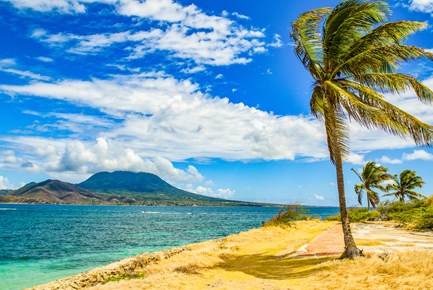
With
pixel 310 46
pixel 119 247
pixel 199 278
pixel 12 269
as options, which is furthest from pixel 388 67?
pixel 119 247

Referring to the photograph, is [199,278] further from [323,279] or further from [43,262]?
[43,262]

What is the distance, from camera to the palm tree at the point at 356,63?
9586 millimetres

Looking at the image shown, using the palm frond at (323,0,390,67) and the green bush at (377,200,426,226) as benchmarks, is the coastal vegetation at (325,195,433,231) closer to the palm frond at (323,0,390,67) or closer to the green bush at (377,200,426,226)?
the green bush at (377,200,426,226)

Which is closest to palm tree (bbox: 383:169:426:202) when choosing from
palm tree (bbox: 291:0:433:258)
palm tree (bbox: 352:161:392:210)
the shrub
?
palm tree (bbox: 352:161:392:210)

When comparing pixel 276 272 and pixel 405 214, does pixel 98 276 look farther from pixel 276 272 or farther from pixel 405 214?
pixel 405 214

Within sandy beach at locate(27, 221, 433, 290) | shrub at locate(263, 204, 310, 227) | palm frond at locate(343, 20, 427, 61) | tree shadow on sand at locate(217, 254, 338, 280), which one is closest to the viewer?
sandy beach at locate(27, 221, 433, 290)

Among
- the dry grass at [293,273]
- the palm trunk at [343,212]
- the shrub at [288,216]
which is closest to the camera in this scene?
the dry grass at [293,273]

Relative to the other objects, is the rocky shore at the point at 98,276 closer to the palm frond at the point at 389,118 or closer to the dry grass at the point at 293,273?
the dry grass at the point at 293,273

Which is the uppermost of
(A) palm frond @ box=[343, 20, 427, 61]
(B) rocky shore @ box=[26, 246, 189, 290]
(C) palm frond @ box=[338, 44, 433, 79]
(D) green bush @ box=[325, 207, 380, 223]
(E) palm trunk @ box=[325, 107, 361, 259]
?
(A) palm frond @ box=[343, 20, 427, 61]

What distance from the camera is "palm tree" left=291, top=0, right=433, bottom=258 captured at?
31.4 feet

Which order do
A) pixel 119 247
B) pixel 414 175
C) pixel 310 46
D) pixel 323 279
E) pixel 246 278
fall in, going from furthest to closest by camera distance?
pixel 414 175
pixel 119 247
pixel 310 46
pixel 246 278
pixel 323 279

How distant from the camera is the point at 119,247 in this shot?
2956 centimetres

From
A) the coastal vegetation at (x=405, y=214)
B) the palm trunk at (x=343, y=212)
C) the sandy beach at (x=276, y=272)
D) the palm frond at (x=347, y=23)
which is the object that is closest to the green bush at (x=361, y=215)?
the coastal vegetation at (x=405, y=214)

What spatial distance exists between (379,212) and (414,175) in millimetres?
8194
